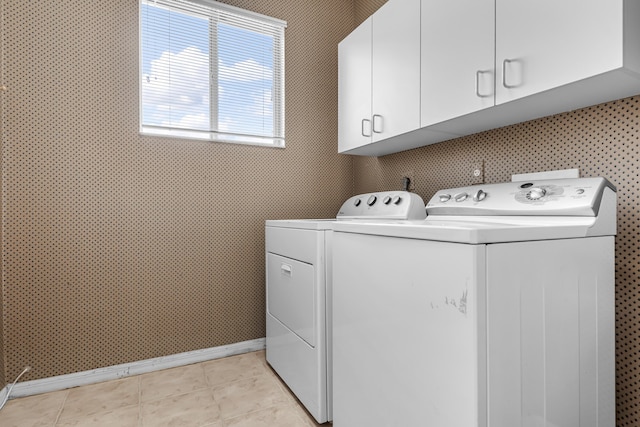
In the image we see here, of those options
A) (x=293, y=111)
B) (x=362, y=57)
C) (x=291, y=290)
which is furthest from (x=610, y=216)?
(x=293, y=111)

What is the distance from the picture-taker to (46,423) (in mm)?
1619

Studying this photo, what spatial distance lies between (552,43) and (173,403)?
228 cm

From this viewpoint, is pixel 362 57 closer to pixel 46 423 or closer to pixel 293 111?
pixel 293 111

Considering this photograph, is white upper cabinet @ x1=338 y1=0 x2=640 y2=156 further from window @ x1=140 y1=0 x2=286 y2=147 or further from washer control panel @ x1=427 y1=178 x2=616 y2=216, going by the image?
window @ x1=140 y1=0 x2=286 y2=147

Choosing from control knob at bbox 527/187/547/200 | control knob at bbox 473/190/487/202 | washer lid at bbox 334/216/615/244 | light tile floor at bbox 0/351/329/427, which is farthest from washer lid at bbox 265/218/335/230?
light tile floor at bbox 0/351/329/427

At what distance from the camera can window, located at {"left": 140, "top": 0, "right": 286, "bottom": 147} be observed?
2.19 metres

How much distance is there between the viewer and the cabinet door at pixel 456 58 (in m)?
1.31

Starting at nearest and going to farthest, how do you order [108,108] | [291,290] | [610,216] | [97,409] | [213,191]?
[610,216], [97,409], [291,290], [108,108], [213,191]

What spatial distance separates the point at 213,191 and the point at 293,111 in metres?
0.86

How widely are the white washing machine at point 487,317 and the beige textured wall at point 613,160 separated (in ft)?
0.42

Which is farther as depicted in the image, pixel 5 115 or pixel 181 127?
pixel 181 127

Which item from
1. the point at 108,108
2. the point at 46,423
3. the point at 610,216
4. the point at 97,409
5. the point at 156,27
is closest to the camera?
the point at 610,216

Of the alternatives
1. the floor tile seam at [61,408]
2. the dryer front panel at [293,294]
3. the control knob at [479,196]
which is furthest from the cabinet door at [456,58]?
the floor tile seam at [61,408]

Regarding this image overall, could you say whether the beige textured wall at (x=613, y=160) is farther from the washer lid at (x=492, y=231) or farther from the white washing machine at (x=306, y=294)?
the white washing machine at (x=306, y=294)
